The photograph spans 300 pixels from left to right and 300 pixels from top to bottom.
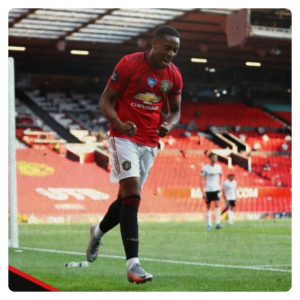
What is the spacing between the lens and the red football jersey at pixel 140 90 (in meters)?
7.16

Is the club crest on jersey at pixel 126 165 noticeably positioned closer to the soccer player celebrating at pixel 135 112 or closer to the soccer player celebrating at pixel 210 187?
the soccer player celebrating at pixel 135 112

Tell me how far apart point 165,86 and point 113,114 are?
0.47 m

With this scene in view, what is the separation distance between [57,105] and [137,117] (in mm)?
9172

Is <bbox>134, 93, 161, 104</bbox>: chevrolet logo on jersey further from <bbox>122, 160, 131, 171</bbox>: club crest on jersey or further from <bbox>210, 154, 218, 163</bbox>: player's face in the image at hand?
<bbox>210, 154, 218, 163</bbox>: player's face

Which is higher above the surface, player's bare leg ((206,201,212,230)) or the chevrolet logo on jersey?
the chevrolet logo on jersey

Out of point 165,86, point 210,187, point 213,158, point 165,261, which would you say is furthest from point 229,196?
point 165,86

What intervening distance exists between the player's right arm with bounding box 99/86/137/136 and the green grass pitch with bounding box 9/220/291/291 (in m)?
1.32

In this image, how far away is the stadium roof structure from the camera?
10.7 metres

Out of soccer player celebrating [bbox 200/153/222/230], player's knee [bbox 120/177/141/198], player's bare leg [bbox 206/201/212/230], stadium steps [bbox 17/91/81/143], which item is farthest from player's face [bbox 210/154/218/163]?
player's knee [bbox 120/177/141/198]

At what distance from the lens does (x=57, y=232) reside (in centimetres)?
1373

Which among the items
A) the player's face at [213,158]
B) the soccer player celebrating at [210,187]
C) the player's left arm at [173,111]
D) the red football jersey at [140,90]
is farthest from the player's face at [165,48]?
the soccer player celebrating at [210,187]

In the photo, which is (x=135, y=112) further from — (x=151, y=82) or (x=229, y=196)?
(x=229, y=196)

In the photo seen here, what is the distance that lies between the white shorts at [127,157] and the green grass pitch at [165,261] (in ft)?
3.17
